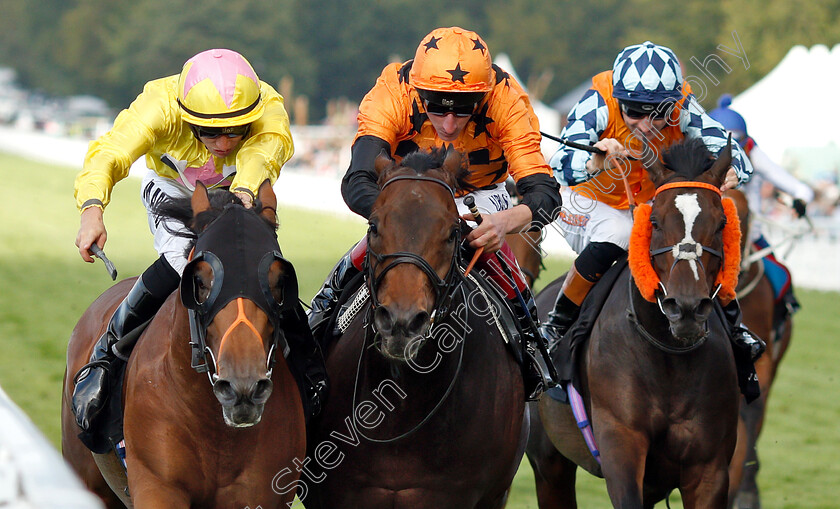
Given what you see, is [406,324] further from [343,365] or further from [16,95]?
[16,95]

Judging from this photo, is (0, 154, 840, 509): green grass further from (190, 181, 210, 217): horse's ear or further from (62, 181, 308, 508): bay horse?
(190, 181, 210, 217): horse's ear

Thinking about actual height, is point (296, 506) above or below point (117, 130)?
below

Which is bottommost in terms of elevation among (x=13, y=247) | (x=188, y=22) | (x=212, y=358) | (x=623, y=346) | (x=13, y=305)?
(x=188, y=22)

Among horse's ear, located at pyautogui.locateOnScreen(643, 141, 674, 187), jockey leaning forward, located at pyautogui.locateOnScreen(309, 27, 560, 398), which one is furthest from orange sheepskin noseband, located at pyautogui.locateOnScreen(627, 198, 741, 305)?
jockey leaning forward, located at pyautogui.locateOnScreen(309, 27, 560, 398)

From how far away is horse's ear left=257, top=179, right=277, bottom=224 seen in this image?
4.21 m

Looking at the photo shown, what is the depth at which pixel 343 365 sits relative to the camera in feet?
15.8

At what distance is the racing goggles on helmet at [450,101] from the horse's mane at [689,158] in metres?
1.09

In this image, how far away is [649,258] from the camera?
17.5ft

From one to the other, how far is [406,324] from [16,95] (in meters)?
95.2

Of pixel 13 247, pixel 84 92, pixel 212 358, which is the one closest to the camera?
pixel 212 358

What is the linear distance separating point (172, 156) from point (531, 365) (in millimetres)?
1810

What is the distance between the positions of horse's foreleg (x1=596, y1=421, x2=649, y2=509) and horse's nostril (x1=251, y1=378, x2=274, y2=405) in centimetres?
218

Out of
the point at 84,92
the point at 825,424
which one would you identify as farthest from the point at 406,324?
the point at 84,92

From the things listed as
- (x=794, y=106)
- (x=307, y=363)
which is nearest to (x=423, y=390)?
(x=307, y=363)
